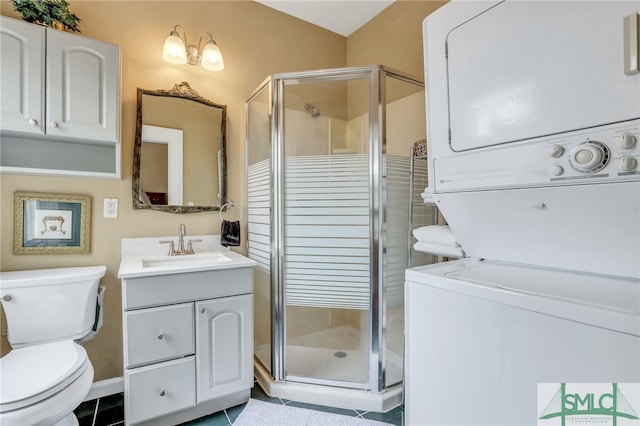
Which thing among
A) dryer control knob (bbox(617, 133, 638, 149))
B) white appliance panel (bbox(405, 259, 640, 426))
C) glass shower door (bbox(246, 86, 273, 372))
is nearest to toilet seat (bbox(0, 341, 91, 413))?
glass shower door (bbox(246, 86, 273, 372))

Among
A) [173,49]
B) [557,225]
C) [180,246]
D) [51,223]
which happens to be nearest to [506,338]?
[557,225]

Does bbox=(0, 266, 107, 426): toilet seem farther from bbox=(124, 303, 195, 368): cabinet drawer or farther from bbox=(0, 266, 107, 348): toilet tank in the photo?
bbox=(124, 303, 195, 368): cabinet drawer

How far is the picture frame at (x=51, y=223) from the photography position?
5.40ft

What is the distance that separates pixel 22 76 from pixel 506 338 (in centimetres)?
229

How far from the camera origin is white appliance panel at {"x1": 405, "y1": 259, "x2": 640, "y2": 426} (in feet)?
2.07

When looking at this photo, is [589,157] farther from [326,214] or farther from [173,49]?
[173,49]

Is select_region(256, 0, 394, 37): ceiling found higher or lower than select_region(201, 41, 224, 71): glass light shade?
higher

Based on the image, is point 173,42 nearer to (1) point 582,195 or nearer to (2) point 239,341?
(2) point 239,341

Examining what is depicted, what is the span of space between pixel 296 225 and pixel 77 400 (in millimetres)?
1312

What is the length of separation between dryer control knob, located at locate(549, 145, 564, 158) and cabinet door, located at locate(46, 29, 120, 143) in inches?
79.0

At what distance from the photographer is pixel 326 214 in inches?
75.5

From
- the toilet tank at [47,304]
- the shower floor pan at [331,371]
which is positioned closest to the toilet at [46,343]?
the toilet tank at [47,304]

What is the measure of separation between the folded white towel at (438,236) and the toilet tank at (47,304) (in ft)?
5.73
